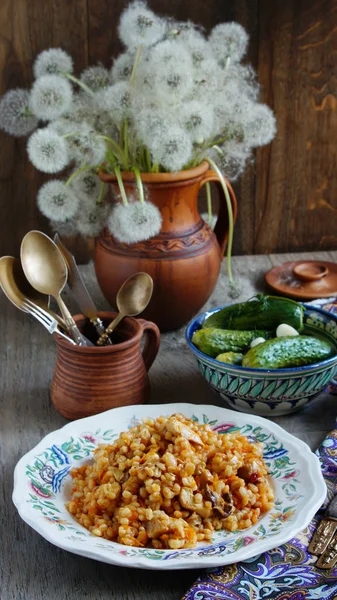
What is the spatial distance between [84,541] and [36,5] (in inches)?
46.1

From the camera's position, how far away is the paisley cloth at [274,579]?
824 mm

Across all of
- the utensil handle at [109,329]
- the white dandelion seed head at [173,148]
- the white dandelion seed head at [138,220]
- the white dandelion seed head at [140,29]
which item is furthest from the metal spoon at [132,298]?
the white dandelion seed head at [140,29]

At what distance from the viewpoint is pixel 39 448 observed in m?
1.04

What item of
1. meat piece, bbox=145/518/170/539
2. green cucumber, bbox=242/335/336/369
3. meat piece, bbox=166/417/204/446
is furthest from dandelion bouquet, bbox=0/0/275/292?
meat piece, bbox=145/518/170/539

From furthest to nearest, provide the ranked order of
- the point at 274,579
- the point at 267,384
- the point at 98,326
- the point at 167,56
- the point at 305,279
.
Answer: the point at 305,279 → the point at 167,56 → the point at 98,326 → the point at 267,384 → the point at 274,579

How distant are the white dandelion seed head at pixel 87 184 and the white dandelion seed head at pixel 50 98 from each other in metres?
0.13

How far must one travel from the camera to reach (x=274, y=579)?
0.85 meters

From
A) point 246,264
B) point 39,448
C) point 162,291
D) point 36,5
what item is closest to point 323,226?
point 246,264

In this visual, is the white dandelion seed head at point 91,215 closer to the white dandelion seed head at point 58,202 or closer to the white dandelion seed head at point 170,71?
the white dandelion seed head at point 58,202

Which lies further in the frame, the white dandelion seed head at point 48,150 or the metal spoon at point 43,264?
the white dandelion seed head at point 48,150

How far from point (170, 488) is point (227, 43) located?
2.90 feet

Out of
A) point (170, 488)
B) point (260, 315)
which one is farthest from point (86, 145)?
point (170, 488)

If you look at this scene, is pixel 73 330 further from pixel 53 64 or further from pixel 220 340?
pixel 53 64

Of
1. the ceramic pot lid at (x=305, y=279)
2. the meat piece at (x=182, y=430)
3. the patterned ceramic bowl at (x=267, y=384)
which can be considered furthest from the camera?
the ceramic pot lid at (x=305, y=279)
